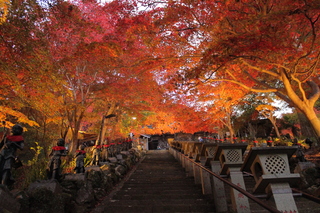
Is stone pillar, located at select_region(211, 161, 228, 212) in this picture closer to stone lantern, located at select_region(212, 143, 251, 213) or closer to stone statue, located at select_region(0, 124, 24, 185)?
stone lantern, located at select_region(212, 143, 251, 213)

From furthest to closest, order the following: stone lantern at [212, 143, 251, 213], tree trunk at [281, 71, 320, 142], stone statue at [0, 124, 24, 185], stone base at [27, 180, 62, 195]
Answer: tree trunk at [281, 71, 320, 142]
stone base at [27, 180, 62, 195]
stone lantern at [212, 143, 251, 213]
stone statue at [0, 124, 24, 185]

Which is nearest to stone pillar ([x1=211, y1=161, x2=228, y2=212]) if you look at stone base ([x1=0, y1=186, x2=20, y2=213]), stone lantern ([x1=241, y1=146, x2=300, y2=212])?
stone lantern ([x1=241, y1=146, x2=300, y2=212])

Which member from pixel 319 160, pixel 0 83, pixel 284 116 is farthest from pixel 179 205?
pixel 284 116

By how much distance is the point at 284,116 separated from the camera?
84.7 ft

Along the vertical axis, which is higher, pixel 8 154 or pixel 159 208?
pixel 8 154

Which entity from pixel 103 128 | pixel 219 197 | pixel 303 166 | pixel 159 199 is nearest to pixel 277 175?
pixel 219 197

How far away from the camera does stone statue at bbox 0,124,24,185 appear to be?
3.57 m

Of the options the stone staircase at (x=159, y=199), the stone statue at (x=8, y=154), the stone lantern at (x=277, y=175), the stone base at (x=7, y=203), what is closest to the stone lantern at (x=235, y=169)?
the stone lantern at (x=277, y=175)

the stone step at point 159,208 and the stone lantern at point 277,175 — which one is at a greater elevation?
the stone lantern at point 277,175

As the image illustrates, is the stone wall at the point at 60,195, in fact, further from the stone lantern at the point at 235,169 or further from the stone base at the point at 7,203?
the stone lantern at the point at 235,169

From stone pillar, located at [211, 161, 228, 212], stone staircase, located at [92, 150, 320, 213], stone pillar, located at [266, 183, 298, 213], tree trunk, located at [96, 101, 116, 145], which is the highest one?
tree trunk, located at [96, 101, 116, 145]

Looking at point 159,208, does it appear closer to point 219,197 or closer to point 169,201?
point 169,201

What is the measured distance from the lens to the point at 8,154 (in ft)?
12.0

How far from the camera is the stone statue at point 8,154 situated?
11.7 ft
